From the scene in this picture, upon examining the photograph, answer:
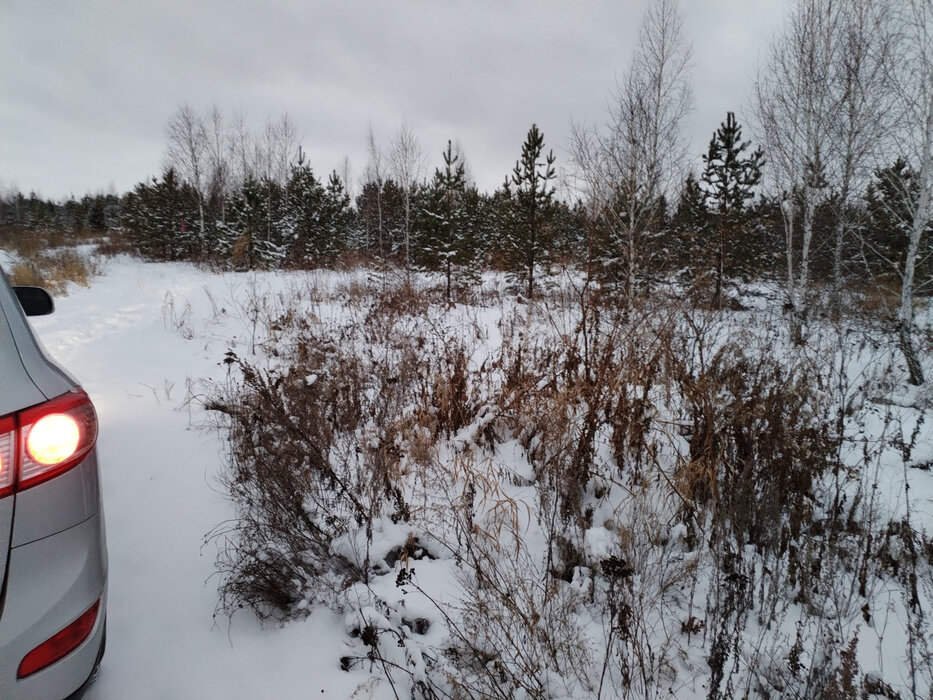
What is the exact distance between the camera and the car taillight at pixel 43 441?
1.06 metres

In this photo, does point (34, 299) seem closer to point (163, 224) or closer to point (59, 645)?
point (59, 645)

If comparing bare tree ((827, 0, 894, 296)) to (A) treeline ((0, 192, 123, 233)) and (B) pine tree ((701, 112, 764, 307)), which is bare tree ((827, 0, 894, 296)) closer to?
(B) pine tree ((701, 112, 764, 307))

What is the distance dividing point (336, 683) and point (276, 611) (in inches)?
20.5

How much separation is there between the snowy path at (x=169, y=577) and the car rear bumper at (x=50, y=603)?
1.74 feet

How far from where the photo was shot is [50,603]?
3.66 feet

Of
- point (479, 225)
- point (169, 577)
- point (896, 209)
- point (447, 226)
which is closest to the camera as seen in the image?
point (169, 577)

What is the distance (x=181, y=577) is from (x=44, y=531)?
49.0 inches

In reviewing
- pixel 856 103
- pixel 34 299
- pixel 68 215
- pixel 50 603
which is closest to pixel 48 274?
pixel 34 299

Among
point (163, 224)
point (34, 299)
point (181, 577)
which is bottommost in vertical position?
point (181, 577)

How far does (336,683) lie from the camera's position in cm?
160

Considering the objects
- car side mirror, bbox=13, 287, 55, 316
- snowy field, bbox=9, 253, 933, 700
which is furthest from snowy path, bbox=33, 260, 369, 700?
car side mirror, bbox=13, 287, 55, 316

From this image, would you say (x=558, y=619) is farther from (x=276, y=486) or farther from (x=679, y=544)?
(x=276, y=486)

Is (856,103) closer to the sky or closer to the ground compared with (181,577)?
closer to the sky

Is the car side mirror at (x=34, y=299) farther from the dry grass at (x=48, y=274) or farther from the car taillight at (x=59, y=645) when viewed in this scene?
the dry grass at (x=48, y=274)
